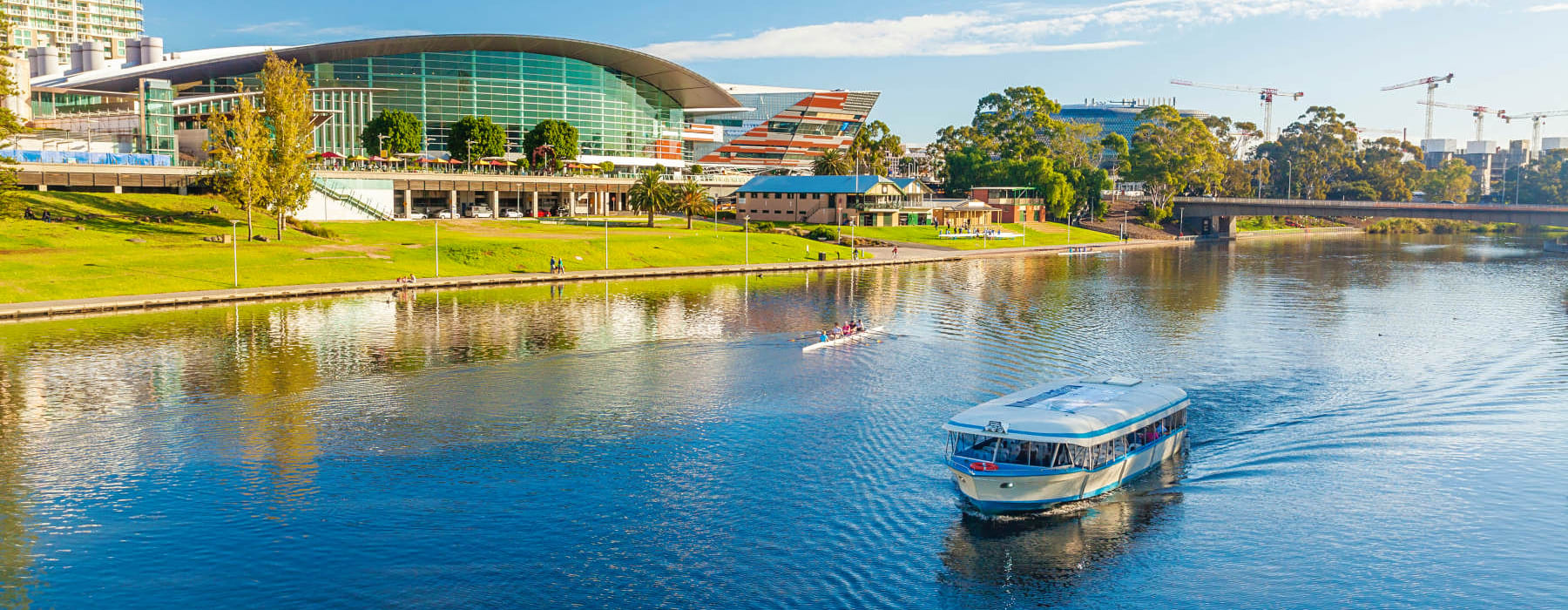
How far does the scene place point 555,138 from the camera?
637ft

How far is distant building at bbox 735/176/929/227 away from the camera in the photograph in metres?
176

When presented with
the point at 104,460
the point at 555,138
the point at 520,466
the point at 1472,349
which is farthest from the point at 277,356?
the point at 555,138

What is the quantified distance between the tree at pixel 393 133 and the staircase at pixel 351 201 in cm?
3113

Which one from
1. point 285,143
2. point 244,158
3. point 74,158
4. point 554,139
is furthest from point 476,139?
point 244,158

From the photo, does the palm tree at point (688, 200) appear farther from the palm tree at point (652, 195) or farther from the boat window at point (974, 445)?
the boat window at point (974, 445)

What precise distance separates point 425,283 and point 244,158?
2697 centimetres

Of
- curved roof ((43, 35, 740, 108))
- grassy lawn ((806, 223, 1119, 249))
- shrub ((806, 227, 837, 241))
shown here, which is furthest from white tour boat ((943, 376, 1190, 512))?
curved roof ((43, 35, 740, 108))

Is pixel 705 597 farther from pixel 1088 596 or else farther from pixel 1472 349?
pixel 1472 349

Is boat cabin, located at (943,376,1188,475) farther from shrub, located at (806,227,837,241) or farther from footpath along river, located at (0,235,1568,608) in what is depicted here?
shrub, located at (806,227,837,241)

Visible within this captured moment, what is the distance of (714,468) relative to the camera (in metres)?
41.4

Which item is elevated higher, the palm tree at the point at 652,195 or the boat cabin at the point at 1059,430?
the palm tree at the point at 652,195

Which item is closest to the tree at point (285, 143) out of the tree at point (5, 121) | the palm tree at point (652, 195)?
the tree at point (5, 121)

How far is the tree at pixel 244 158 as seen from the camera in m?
109

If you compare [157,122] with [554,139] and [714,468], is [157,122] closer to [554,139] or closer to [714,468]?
[554,139]
